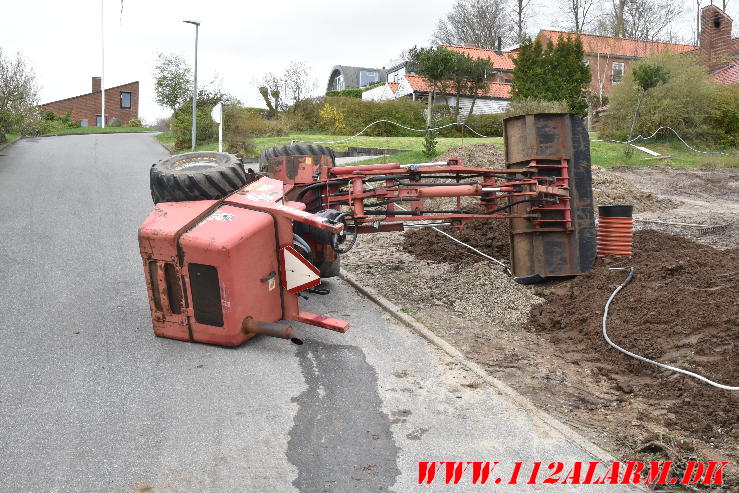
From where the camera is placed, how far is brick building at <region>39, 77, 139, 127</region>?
67.8 m

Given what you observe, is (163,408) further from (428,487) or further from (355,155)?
(355,155)

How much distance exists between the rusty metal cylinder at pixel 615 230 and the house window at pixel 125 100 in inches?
2701

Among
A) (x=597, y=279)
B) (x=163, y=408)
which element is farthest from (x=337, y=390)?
(x=597, y=279)

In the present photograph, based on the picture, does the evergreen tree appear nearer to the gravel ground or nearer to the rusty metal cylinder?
the gravel ground

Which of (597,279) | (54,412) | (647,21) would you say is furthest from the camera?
(647,21)

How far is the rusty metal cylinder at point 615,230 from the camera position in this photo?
30.0 ft

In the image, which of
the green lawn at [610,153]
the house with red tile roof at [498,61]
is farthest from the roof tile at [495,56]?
the green lawn at [610,153]

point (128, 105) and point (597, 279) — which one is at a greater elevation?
point (128, 105)

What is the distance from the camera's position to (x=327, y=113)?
3616 cm

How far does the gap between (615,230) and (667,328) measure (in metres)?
2.74

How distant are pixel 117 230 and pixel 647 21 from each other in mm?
50759

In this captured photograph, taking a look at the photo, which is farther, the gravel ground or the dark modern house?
the dark modern house

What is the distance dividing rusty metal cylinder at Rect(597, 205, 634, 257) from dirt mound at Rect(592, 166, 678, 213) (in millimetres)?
5208

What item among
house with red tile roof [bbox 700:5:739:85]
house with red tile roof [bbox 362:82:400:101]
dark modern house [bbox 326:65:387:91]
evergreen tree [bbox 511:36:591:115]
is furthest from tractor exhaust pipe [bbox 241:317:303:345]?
dark modern house [bbox 326:65:387:91]
